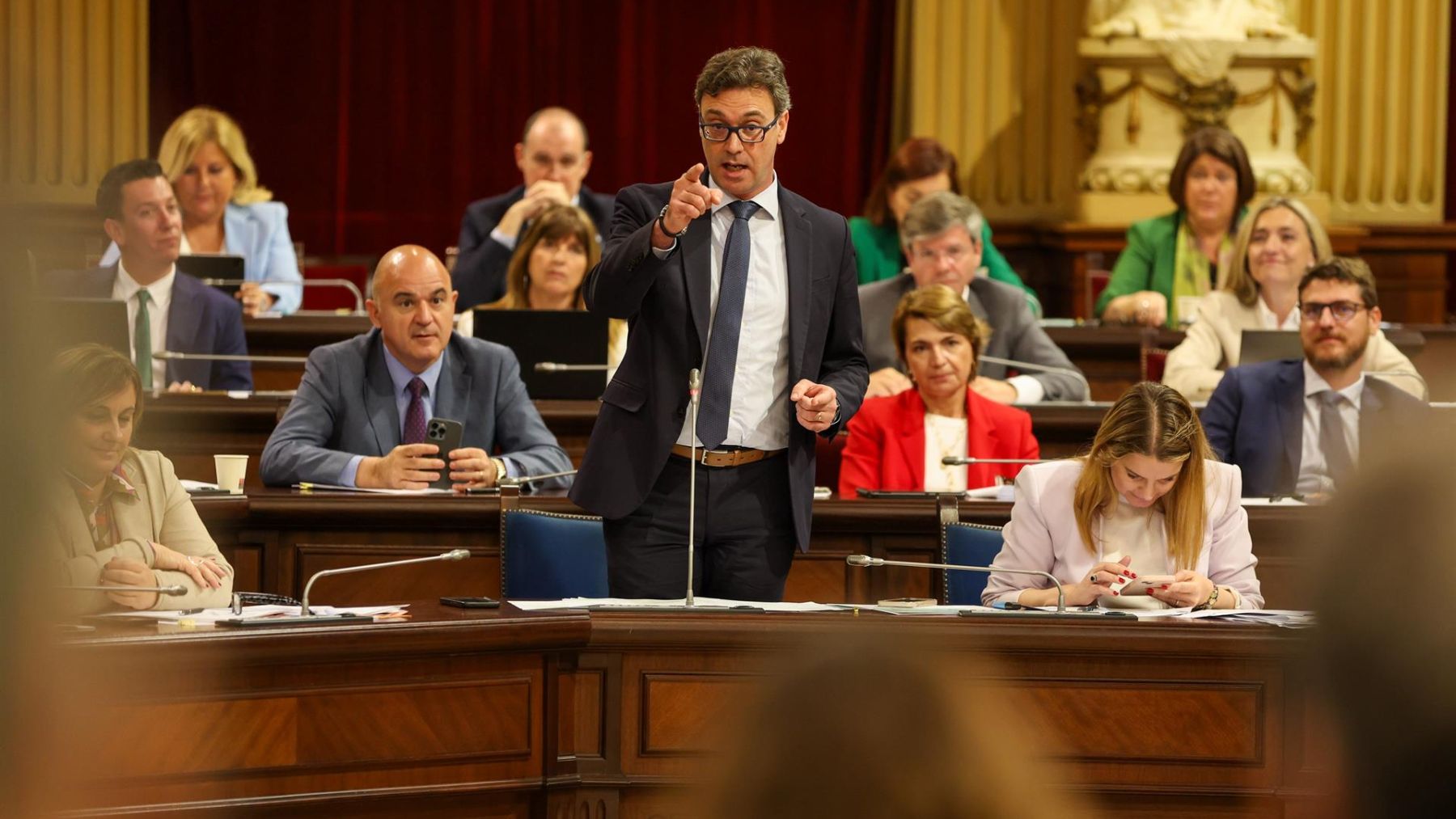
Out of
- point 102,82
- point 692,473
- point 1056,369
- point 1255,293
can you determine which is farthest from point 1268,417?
point 102,82

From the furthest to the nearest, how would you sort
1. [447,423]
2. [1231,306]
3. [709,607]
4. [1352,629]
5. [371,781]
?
[1231,306] < [447,423] < [709,607] < [371,781] < [1352,629]

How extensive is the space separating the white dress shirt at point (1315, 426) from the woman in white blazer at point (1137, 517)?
3.61 ft

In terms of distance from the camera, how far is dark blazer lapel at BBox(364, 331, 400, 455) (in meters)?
4.21

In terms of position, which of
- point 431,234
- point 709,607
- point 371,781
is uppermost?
point 431,234

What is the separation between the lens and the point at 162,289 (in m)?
5.23

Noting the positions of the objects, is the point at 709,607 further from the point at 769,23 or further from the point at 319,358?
the point at 769,23

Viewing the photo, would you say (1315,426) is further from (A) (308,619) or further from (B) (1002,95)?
(B) (1002,95)

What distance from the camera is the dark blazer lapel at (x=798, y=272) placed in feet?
10.1

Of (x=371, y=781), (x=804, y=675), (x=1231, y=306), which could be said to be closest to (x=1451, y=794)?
(x=804, y=675)

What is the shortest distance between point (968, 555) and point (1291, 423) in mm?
1266

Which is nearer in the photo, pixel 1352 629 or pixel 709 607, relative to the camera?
pixel 1352 629

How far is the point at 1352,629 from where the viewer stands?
585 mm

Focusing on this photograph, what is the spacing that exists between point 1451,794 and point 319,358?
12.3 feet

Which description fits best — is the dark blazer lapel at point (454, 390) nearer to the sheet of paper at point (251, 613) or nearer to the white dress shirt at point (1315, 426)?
the sheet of paper at point (251, 613)
